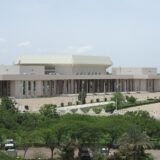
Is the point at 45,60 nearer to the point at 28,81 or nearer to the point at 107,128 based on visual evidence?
the point at 28,81

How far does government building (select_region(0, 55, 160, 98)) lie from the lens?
2901 inches

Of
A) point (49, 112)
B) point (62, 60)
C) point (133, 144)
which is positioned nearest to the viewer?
point (133, 144)

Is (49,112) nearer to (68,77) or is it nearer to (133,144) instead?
(133,144)

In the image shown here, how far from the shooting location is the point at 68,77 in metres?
80.2

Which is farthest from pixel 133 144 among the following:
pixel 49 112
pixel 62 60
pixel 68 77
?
pixel 62 60

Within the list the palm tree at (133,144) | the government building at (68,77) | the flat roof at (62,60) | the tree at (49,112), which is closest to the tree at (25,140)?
the palm tree at (133,144)

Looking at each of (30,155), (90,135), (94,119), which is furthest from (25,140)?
(94,119)

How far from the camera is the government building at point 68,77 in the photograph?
2901 inches

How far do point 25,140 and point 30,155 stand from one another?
4.62ft

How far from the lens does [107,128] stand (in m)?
31.0

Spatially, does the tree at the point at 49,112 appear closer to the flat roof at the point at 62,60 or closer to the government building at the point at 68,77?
the government building at the point at 68,77

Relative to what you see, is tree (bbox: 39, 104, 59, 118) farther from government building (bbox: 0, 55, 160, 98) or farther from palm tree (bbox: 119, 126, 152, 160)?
government building (bbox: 0, 55, 160, 98)

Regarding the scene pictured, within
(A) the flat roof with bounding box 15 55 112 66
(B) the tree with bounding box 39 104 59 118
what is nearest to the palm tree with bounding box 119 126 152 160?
(B) the tree with bounding box 39 104 59 118

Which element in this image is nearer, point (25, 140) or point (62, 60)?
point (25, 140)
